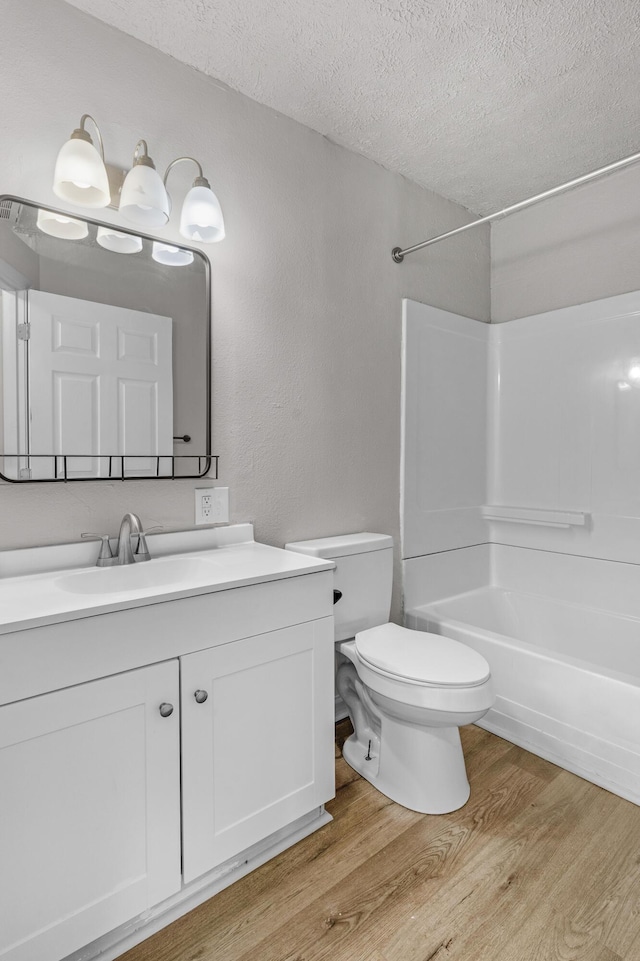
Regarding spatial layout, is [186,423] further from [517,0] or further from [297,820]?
[517,0]

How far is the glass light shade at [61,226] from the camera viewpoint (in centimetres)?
147

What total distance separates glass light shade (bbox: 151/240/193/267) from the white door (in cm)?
18

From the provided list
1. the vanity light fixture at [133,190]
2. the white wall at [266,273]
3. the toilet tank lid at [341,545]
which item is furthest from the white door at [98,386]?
the toilet tank lid at [341,545]

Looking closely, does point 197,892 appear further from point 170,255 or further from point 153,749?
point 170,255

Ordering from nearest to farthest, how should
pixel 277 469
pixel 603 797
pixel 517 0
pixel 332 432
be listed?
pixel 517 0, pixel 603 797, pixel 277 469, pixel 332 432

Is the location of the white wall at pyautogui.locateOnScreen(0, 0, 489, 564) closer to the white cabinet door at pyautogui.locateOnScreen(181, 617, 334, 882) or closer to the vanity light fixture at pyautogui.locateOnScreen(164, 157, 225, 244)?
the vanity light fixture at pyautogui.locateOnScreen(164, 157, 225, 244)

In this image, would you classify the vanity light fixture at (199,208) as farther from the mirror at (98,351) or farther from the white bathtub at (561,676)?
the white bathtub at (561,676)

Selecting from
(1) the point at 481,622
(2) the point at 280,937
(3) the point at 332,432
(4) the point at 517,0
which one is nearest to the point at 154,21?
(4) the point at 517,0

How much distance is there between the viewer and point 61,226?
149 cm

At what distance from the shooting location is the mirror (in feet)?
4.71

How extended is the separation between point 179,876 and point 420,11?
2.42 metres

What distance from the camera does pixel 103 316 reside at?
5.16 feet

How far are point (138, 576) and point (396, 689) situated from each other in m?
0.86

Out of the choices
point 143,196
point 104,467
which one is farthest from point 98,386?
point 143,196
